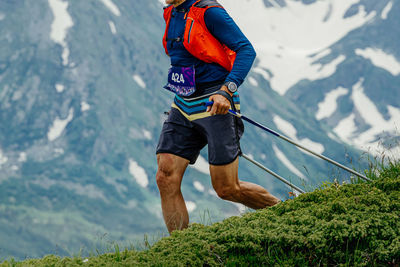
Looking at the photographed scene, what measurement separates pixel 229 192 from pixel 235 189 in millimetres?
62

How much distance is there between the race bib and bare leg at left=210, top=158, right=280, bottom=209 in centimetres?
72

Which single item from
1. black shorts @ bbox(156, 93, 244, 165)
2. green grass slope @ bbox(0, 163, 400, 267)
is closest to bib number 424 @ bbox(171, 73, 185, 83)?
black shorts @ bbox(156, 93, 244, 165)

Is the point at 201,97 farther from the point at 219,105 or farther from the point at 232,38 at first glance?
the point at 232,38

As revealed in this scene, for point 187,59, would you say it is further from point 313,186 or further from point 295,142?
point 313,186

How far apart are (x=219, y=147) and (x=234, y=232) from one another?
0.90 meters

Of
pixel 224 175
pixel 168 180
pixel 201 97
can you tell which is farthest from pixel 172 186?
pixel 201 97

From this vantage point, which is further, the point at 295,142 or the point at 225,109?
the point at 295,142

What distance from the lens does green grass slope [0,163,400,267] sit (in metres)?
3.56

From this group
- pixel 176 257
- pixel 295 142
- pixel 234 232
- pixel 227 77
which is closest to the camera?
pixel 176 257

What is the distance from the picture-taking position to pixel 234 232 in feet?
12.7

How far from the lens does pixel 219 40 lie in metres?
4.58

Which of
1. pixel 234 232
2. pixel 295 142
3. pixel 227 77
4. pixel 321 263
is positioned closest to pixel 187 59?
pixel 227 77

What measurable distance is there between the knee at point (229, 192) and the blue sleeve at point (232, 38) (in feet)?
3.06

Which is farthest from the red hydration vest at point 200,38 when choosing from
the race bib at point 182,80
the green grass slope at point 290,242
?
the green grass slope at point 290,242
